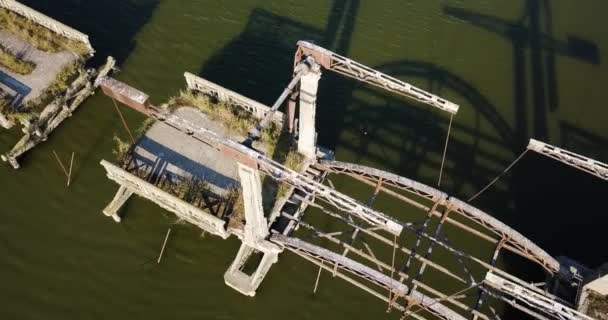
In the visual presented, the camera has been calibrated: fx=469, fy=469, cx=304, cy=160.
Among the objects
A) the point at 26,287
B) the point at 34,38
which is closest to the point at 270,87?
the point at 34,38

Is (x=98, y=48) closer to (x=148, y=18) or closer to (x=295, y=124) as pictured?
(x=148, y=18)

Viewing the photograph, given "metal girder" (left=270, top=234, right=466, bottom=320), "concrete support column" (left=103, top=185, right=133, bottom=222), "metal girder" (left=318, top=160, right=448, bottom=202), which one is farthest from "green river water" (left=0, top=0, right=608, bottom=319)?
"metal girder" (left=318, top=160, right=448, bottom=202)

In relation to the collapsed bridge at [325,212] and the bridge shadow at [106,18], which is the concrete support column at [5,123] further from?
the collapsed bridge at [325,212]

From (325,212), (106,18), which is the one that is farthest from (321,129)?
(106,18)

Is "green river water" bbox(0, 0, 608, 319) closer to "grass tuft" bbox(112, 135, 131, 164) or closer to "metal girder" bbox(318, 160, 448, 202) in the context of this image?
"grass tuft" bbox(112, 135, 131, 164)

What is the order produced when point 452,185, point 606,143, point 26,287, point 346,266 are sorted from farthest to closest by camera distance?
point 606,143
point 452,185
point 26,287
point 346,266

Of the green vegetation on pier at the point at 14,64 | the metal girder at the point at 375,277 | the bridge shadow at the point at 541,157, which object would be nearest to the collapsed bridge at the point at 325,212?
the metal girder at the point at 375,277

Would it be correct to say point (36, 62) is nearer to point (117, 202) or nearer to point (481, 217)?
point (117, 202)
